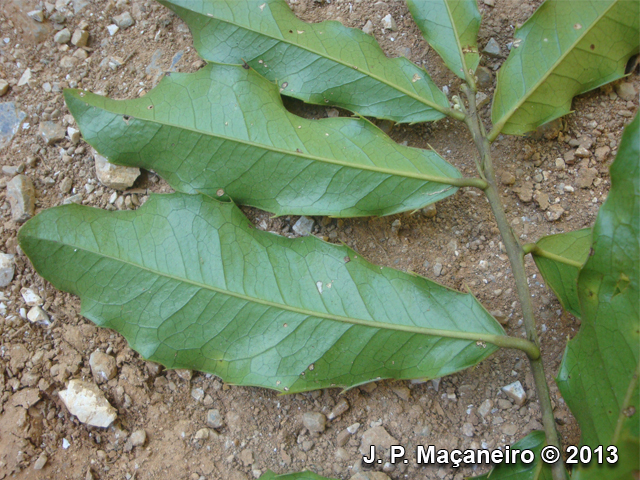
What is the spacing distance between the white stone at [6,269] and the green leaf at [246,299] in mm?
271

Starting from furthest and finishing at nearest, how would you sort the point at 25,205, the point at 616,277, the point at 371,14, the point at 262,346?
the point at 371,14
the point at 25,205
the point at 262,346
the point at 616,277

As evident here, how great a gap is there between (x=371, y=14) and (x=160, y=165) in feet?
3.40

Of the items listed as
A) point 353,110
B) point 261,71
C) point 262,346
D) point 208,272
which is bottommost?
point 262,346

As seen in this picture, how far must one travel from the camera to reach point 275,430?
1.66 metres

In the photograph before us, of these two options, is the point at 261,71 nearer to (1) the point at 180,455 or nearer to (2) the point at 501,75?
(2) the point at 501,75

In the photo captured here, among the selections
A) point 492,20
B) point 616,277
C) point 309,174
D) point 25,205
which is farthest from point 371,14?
point 25,205

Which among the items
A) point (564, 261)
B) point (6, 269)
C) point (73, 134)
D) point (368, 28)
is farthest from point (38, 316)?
point (564, 261)

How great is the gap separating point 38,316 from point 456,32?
1821mm

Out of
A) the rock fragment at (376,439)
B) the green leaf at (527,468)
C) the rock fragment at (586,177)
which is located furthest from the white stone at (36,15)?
the green leaf at (527,468)

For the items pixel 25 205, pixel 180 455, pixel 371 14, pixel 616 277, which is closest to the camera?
pixel 616 277

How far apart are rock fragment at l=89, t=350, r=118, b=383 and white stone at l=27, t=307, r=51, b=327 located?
229 millimetres

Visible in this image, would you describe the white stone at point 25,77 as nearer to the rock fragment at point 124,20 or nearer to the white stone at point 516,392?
the rock fragment at point 124,20

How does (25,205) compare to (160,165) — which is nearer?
(160,165)

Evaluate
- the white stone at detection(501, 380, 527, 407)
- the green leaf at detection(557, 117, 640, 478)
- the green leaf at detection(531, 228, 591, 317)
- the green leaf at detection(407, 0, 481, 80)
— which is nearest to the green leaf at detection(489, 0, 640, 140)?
the green leaf at detection(407, 0, 481, 80)
